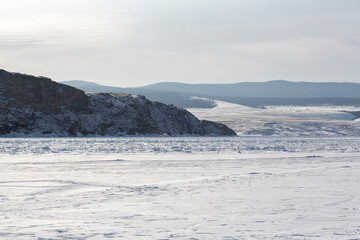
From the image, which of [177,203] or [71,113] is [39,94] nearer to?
[71,113]

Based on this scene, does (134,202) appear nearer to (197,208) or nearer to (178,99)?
(197,208)

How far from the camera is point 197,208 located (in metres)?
8.62

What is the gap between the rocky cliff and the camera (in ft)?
166

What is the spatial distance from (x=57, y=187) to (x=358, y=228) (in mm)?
6300

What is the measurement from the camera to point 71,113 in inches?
2117

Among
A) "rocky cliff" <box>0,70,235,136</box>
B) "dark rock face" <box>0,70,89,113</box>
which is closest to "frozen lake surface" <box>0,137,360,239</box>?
"rocky cliff" <box>0,70,235,136</box>

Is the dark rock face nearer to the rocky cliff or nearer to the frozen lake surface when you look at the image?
the rocky cliff

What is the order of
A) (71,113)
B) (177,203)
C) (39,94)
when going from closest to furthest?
(177,203) → (71,113) → (39,94)

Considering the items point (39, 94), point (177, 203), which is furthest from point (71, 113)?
point (177, 203)

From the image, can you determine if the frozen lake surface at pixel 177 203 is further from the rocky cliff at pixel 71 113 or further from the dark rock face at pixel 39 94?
the dark rock face at pixel 39 94

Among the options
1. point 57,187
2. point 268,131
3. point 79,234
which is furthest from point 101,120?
point 79,234

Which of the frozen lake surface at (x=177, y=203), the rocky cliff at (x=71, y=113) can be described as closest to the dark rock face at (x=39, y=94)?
the rocky cliff at (x=71, y=113)

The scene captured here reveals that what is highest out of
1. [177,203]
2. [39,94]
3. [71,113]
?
[39,94]

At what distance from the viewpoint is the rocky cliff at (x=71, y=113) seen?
5058 centimetres
